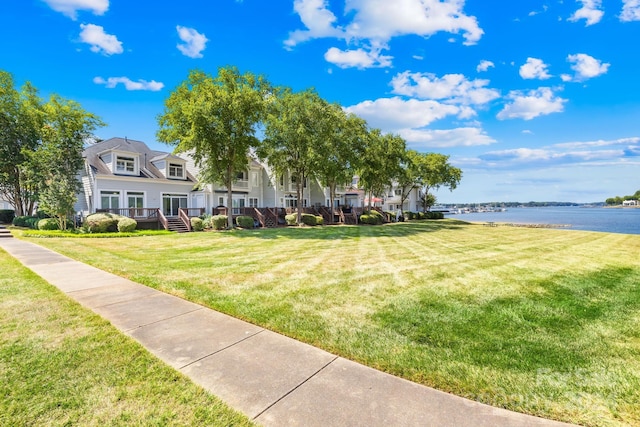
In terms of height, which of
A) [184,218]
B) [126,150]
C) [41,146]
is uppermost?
[126,150]

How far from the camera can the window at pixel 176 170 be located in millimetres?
27163

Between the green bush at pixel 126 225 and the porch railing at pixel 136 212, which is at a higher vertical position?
the porch railing at pixel 136 212

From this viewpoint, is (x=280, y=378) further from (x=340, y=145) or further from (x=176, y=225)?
(x=340, y=145)

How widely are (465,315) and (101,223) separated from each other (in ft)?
73.5

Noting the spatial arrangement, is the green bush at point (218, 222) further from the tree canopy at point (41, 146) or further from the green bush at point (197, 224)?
the tree canopy at point (41, 146)

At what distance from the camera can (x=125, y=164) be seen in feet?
79.3

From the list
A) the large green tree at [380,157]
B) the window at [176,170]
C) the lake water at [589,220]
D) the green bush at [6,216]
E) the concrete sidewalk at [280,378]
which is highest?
the large green tree at [380,157]

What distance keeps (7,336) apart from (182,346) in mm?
2477

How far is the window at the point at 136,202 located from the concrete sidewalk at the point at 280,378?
21.2m

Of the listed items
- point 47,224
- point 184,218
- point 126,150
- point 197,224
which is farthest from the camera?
point 126,150

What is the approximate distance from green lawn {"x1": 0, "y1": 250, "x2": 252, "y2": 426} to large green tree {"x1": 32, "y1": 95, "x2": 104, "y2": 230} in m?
18.8

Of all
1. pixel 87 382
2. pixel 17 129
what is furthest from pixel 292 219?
pixel 87 382

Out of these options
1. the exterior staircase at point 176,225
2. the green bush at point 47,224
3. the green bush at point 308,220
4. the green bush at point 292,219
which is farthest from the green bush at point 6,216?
the green bush at point 308,220

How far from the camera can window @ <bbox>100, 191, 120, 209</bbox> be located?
2234 cm
